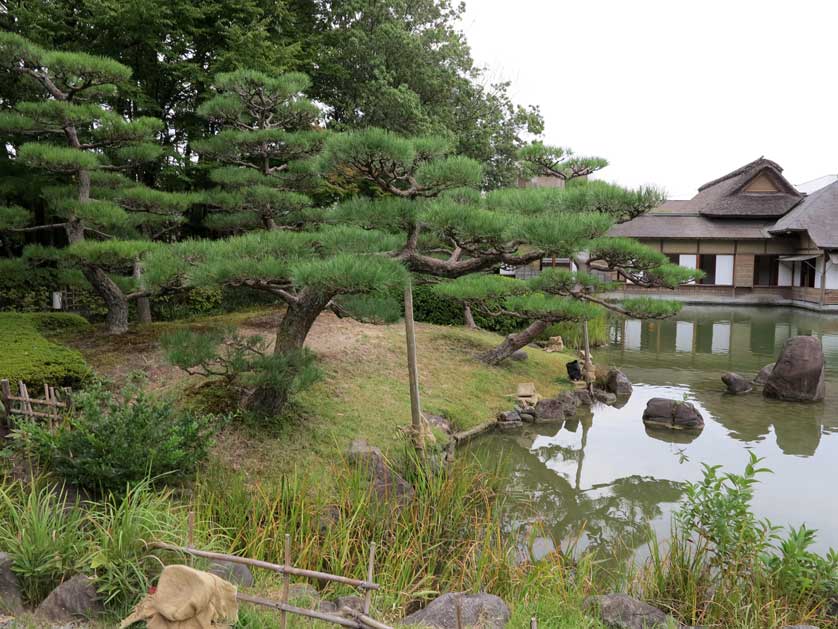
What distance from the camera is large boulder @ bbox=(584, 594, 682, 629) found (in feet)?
9.68

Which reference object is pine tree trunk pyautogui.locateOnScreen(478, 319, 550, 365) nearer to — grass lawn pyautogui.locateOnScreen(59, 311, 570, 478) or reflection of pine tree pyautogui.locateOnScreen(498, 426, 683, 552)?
grass lawn pyautogui.locateOnScreen(59, 311, 570, 478)

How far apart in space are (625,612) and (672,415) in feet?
16.0

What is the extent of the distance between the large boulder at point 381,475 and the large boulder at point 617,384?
17.2 ft

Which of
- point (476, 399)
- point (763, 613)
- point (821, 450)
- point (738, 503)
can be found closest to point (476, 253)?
point (738, 503)

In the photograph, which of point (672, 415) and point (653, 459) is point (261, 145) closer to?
point (653, 459)

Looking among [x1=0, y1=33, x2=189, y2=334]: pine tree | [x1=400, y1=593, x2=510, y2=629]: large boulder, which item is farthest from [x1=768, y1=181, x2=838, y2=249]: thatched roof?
[x1=400, y1=593, x2=510, y2=629]: large boulder

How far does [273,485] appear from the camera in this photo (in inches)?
171

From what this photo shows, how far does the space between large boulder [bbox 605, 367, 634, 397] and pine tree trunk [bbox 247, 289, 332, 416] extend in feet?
17.5

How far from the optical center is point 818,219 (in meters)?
18.6

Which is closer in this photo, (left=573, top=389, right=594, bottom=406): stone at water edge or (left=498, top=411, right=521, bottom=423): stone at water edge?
(left=498, top=411, right=521, bottom=423): stone at water edge

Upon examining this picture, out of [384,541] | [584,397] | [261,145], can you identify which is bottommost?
[584,397]

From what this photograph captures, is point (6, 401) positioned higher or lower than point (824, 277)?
lower

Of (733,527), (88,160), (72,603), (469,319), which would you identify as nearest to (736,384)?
(469,319)

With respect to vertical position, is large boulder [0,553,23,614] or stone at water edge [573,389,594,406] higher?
large boulder [0,553,23,614]
